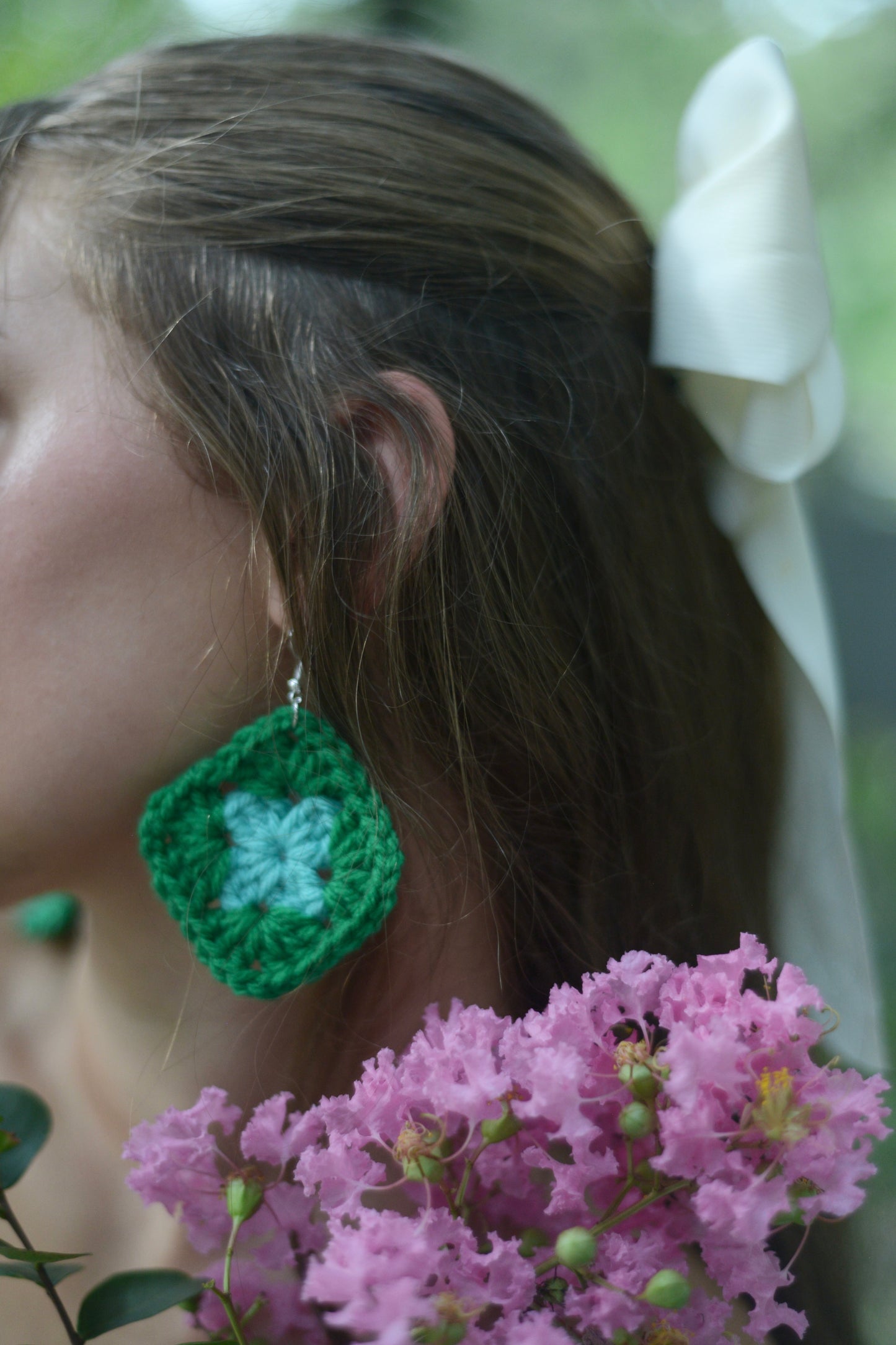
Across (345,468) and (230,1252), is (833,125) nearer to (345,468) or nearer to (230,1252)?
(345,468)

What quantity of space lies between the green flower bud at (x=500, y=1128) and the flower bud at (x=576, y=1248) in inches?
2.0

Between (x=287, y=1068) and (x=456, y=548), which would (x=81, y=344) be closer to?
(x=456, y=548)

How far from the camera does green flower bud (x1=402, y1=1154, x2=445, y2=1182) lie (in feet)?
1.58

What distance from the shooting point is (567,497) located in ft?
2.70

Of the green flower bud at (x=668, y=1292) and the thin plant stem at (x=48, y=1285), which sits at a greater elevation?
the thin plant stem at (x=48, y=1285)

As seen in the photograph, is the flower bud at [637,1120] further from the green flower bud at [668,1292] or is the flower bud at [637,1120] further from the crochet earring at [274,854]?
the crochet earring at [274,854]

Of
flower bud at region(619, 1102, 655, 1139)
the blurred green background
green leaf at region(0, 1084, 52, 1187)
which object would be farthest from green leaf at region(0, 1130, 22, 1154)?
the blurred green background

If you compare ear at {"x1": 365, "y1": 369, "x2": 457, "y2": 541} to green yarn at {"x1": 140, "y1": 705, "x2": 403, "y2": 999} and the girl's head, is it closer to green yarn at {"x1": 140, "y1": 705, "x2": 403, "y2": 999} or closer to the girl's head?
the girl's head

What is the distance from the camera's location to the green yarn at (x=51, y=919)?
1.22 meters

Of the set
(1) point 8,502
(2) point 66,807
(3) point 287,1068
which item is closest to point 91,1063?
(3) point 287,1068

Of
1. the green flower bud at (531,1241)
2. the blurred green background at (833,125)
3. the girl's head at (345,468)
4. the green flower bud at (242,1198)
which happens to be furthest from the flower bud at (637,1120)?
the blurred green background at (833,125)

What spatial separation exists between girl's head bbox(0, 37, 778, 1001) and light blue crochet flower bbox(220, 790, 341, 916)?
0.06m

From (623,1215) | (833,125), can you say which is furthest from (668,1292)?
(833,125)

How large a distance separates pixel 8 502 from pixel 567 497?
0.43m
